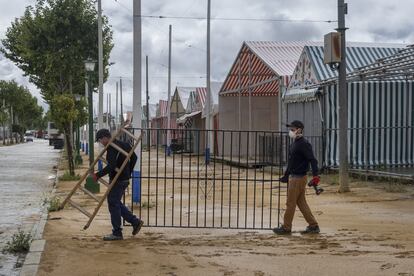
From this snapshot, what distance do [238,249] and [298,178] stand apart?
6.39ft

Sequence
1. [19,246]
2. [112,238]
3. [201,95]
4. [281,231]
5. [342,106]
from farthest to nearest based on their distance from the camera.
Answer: [201,95] < [342,106] < [281,231] < [112,238] < [19,246]

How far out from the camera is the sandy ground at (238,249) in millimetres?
7453

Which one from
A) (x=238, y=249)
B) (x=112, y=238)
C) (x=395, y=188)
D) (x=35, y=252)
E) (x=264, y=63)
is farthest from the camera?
(x=264, y=63)

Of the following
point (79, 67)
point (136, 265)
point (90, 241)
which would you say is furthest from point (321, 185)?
point (79, 67)

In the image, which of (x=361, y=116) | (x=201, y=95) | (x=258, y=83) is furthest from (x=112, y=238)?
(x=201, y=95)

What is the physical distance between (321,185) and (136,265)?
1112 cm

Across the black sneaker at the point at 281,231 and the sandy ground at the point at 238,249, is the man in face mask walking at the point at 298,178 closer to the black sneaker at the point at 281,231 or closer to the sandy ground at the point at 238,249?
the black sneaker at the point at 281,231

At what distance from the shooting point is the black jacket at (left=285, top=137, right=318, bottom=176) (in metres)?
10.0

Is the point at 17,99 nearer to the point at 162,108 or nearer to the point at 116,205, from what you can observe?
the point at 162,108

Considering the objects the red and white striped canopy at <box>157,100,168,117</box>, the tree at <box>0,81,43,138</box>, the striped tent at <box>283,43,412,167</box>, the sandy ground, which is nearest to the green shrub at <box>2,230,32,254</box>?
the sandy ground

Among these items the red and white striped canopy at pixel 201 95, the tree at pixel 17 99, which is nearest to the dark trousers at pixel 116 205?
the red and white striped canopy at pixel 201 95

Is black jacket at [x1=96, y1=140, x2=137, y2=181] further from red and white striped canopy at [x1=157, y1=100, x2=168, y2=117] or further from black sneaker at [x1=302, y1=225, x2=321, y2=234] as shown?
red and white striped canopy at [x1=157, y1=100, x2=168, y2=117]

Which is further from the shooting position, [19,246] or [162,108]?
[162,108]

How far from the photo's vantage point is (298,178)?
1014 centimetres
